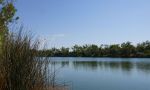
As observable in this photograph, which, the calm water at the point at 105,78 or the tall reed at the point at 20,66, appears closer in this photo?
the tall reed at the point at 20,66

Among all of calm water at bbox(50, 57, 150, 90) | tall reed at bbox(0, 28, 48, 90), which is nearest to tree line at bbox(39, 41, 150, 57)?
calm water at bbox(50, 57, 150, 90)

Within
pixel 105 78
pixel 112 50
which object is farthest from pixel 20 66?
pixel 112 50

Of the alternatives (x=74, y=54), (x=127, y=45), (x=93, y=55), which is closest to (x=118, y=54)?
(x=127, y=45)

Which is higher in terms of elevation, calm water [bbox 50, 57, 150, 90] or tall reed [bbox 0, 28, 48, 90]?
tall reed [bbox 0, 28, 48, 90]

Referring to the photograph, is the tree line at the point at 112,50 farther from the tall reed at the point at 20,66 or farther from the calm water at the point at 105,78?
the tall reed at the point at 20,66

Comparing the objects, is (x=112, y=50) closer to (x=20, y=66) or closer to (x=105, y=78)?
(x=105, y=78)

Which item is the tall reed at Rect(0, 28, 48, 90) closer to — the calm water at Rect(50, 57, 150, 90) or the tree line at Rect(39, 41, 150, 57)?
the calm water at Rect(50, 57, 150, 90)

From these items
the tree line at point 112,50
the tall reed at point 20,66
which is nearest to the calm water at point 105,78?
the tall reed at point 20,66

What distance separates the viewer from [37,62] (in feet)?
13.6

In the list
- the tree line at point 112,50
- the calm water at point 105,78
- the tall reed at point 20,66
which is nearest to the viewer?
the tall reed at point 20,66

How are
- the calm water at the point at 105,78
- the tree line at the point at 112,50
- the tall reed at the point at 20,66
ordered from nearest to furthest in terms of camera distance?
the tall reed at the point at 20,66 < the calm water at the point at 105,78 < the tree line at the point at 112,50

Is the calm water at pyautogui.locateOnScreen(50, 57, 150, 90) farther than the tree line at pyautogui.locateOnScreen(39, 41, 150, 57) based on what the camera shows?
No

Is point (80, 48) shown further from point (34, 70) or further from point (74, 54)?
point (34, 70)

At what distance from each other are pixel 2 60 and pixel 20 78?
0.37 m
